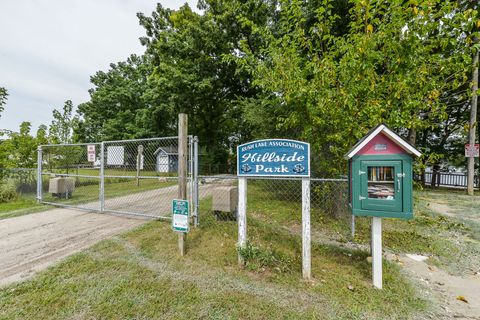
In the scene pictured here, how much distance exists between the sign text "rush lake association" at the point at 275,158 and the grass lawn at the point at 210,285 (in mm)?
1217

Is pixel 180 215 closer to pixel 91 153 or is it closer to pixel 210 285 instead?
pixel 210 285

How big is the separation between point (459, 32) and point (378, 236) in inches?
141

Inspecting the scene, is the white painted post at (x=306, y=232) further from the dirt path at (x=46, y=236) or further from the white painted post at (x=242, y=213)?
the dirt path at (x=46, y=236)

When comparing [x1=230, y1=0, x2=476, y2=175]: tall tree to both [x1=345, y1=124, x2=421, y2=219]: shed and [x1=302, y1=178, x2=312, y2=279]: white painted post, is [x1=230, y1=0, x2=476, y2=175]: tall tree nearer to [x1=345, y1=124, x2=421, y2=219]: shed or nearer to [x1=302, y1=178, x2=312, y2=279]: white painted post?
[x1=345, y1=124, x2=421, y2=219]: shed

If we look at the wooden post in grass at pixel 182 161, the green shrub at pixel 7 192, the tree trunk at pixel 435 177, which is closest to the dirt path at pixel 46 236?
the wooden post in grass at pixel 182 161

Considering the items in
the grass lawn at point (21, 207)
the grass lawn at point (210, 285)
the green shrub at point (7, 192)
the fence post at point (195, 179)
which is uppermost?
the fence post at point (195, 179)

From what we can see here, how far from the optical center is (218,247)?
3818 millimetres

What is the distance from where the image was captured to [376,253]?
110 inches

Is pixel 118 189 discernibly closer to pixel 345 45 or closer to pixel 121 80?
pixel 345 45

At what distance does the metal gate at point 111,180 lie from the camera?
529 cm

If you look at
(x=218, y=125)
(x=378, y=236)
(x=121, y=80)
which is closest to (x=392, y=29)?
(x=378, y=236)

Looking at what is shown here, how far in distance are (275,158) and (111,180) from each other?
10415 millimetres

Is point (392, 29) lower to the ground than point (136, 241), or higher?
higher

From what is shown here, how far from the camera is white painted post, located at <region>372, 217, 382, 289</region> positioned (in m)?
2.76
